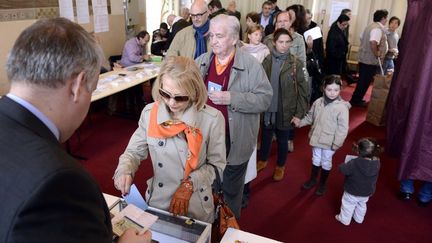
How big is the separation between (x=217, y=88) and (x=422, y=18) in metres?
1.98

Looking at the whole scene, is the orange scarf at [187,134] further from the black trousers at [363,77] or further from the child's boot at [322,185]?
the black trousers at [363,77]

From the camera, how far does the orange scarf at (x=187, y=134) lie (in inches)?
60.6

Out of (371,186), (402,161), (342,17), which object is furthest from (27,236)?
(342,17)

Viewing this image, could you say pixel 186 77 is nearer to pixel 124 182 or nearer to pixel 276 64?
pixel 124 182

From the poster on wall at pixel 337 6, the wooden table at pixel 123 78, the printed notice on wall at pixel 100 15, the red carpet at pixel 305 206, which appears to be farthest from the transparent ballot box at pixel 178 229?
the poster on wall at pixel 337 6

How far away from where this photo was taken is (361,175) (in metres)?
2.61

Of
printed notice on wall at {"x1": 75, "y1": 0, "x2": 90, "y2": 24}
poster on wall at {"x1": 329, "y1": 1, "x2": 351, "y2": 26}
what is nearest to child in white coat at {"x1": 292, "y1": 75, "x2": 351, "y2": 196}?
printed notice on wall at {"x1": 75, "y1": 0, "x2": 90, "y2": 24}

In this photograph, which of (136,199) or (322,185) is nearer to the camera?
(136,199)

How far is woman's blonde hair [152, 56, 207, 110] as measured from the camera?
1.52 meters

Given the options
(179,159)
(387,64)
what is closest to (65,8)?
(179,159)

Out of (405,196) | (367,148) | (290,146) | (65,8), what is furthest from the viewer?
(65,8)

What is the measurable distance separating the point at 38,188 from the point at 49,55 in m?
0.30

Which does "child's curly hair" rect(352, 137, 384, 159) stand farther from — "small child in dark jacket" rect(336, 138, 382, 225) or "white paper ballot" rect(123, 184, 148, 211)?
"white paper ballot" rect(123, 184, 148, 211)

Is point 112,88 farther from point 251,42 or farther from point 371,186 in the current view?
point 371,186
